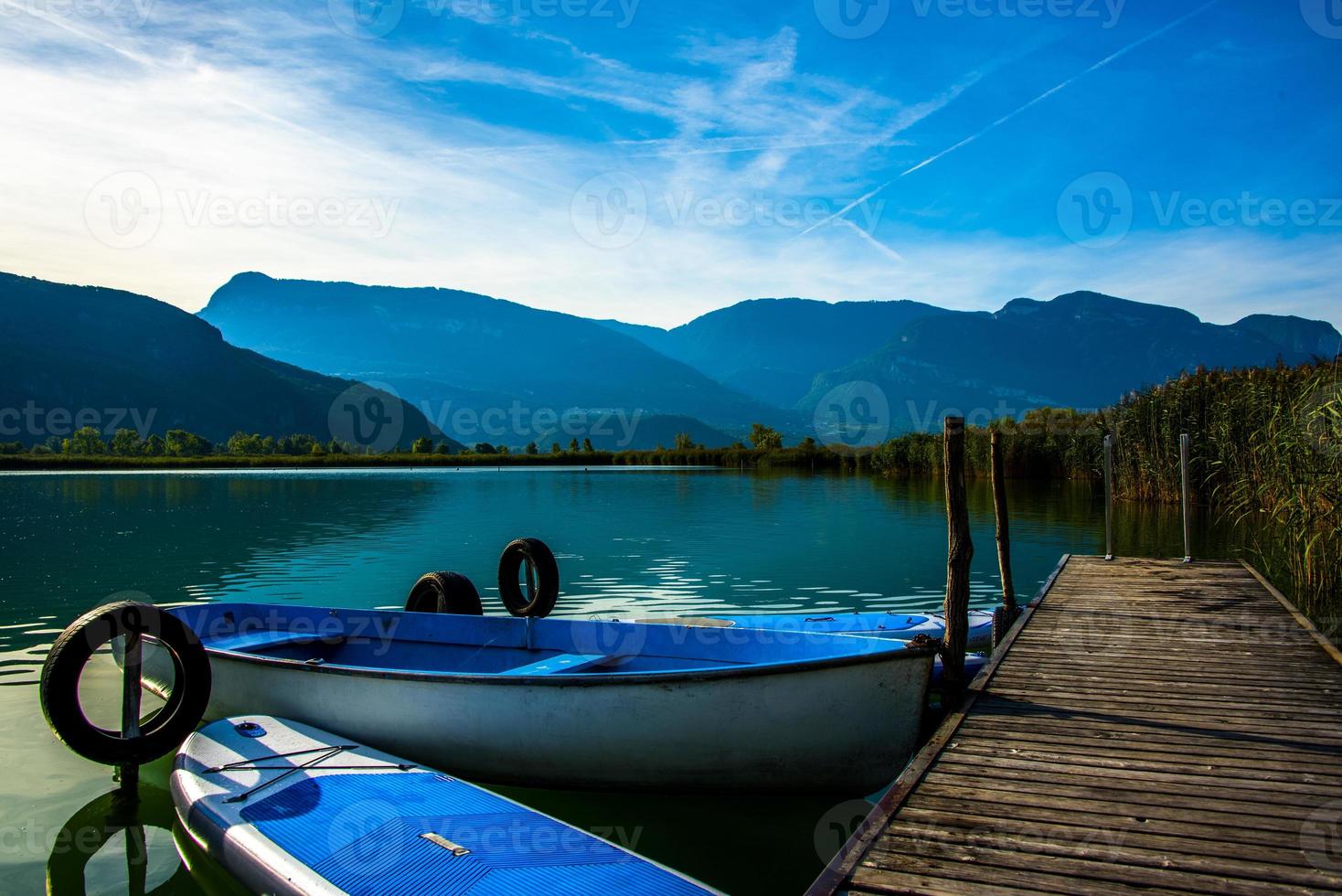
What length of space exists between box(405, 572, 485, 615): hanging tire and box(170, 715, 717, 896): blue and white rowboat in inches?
158

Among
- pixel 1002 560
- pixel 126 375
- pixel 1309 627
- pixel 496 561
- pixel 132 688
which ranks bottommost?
pixel 496 561

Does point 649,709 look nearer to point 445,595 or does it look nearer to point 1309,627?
point 445,595

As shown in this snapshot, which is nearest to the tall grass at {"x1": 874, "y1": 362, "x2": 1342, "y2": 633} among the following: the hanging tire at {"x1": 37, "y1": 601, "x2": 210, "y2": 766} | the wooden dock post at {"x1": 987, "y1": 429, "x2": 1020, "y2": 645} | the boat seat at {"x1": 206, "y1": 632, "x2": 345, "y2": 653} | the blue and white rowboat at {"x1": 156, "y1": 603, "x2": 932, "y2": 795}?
the wooden dock post at {"x1": 987, "y1": 429, "x2": 1020, "y2": 645}

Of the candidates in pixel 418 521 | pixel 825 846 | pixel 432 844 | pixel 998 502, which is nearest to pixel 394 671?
pixel 432 844

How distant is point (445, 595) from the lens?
11.3m

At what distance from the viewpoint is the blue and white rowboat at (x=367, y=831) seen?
4770 mm

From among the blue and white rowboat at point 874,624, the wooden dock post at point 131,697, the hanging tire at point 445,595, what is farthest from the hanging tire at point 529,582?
the wooden dock post at point 131,697

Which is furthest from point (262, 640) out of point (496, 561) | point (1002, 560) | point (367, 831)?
point (496, 561)

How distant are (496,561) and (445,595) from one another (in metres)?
11.1

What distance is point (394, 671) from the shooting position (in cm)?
769

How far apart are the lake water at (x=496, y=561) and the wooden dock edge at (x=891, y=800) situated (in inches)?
45.3

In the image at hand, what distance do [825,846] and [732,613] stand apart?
817 centimetres

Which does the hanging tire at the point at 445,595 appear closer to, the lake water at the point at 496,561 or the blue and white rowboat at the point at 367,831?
the lake water at the point at 496,561

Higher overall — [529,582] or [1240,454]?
[1240,454]
